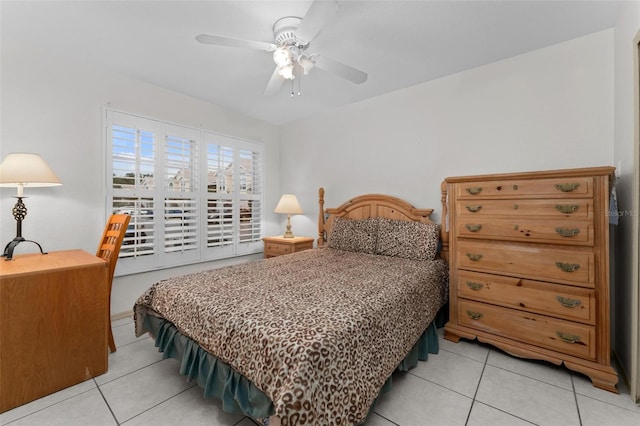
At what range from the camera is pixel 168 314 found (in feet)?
5.63

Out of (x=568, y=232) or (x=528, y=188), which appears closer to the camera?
(x=568, y=232)

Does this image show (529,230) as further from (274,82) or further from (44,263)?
(44,263)

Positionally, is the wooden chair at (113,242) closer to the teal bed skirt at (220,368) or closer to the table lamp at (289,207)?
the teal bed skirt at (220,368)

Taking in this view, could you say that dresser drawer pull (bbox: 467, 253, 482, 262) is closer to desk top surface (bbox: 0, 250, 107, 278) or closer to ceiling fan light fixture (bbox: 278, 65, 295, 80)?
ceiling fan light fixture (bbox: 278, 65, 295, 80)

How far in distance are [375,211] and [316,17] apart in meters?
2.17

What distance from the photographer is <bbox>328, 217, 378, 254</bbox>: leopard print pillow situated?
2914 millimetres

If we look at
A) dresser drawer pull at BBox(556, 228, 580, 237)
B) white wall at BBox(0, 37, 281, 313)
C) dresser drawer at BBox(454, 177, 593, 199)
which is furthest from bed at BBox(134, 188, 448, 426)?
white wall at BBox(0, 37, 281, 313)

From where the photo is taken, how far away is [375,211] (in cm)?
329

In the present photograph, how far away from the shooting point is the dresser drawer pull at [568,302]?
5.88 ft

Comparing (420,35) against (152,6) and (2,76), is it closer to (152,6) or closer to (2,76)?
(152,6)

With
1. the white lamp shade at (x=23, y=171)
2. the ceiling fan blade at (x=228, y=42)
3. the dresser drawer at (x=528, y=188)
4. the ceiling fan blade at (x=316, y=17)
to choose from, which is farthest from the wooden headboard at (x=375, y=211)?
the white lamp shade at (x=23, y=171)

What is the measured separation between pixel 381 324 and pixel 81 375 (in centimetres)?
197

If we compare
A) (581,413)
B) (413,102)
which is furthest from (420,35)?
(581,413)

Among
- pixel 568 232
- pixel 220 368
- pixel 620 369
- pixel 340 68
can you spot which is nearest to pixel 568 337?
pixel 620 369
